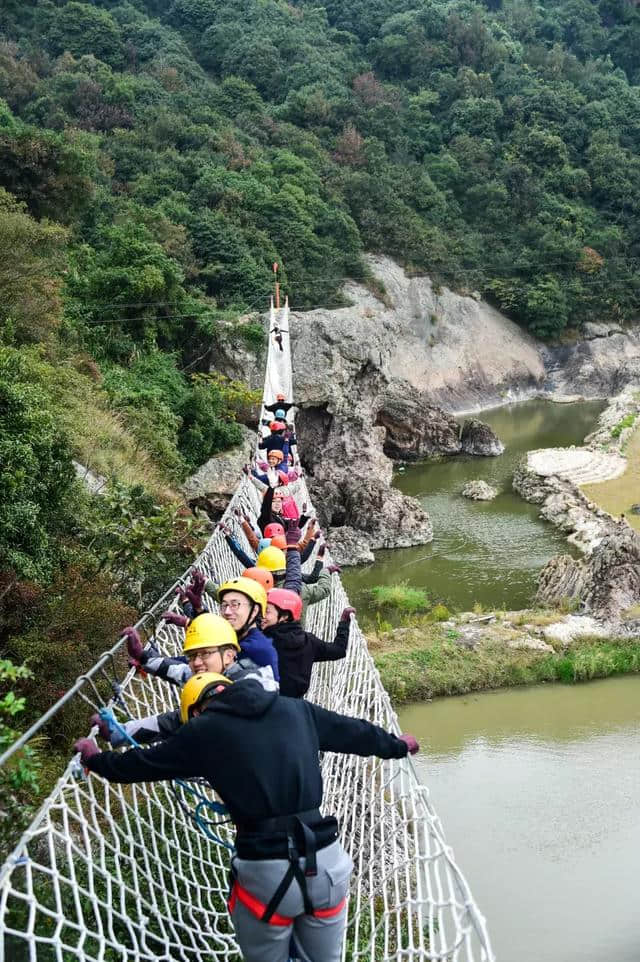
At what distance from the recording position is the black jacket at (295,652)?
220 cm

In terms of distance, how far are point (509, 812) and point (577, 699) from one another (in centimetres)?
169

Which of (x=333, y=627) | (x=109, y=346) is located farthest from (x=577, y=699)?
(x=109, y=346)

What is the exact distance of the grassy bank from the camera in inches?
225

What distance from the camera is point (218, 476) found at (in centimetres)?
880

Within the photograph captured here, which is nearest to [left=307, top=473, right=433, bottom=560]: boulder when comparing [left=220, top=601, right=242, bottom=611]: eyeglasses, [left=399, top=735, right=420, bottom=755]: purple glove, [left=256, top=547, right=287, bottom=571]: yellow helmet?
[left=256, top=547, right=287, bottom=571]: yellow helmet

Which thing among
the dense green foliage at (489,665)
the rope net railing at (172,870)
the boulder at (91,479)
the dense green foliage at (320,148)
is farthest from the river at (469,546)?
the rope net railing at (172,870)

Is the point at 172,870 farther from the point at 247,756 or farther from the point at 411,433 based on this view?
the point at 411,433

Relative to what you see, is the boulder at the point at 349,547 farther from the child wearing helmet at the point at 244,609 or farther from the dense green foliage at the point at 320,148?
the child wearing helmet at the point at 244,609

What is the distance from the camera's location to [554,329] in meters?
20.9

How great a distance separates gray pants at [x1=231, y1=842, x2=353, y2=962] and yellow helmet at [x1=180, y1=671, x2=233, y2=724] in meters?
0.28

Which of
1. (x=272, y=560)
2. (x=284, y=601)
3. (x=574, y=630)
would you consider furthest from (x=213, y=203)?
(x=284, y=601)

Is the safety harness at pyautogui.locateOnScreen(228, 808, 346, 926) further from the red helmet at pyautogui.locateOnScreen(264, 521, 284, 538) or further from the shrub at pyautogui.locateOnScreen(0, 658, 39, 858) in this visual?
the red helmet at pyautogui.locateOnScreen(264, 521, 284, 538)

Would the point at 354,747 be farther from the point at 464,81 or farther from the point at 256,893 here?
the point at 464,81

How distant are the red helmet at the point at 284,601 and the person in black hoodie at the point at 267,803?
28.4 inches
